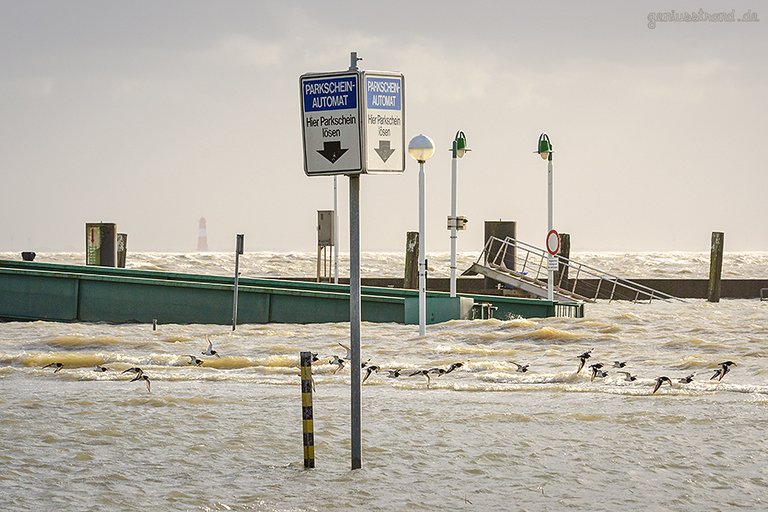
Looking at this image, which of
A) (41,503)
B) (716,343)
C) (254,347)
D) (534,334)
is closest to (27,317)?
(254,347)

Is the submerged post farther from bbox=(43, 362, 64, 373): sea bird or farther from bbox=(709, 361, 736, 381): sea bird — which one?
bbox=(43, 362, 64, 373): sea bird

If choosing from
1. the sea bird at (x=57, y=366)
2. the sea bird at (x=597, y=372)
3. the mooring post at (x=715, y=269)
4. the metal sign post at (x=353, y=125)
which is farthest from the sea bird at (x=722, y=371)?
the mooring post at (x=715, y=269)

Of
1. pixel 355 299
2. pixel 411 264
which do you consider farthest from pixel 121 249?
pixel 355 299

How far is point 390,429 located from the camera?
1095cm

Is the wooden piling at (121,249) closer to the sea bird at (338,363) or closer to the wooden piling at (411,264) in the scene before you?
the wooden piling at (411,264)

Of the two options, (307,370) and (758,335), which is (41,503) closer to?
(307,370)

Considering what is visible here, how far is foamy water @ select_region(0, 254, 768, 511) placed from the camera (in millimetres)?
8047

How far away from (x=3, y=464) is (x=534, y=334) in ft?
45.0

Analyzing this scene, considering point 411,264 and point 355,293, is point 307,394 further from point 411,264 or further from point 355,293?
point 411,264

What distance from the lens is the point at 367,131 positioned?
8211mm

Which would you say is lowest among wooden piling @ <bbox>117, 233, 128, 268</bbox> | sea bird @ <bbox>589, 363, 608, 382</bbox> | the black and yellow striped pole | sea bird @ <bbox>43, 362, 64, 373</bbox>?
sea bird @ <bbox>43, 362, 64, 373</bbox>

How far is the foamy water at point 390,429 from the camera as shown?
26.4 ft

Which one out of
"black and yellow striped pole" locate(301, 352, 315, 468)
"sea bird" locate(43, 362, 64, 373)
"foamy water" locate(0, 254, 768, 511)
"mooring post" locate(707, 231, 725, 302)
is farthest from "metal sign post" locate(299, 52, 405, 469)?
"mooring post" locate(707, 231, 725, 302)

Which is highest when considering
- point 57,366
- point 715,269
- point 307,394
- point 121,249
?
point 121,249
